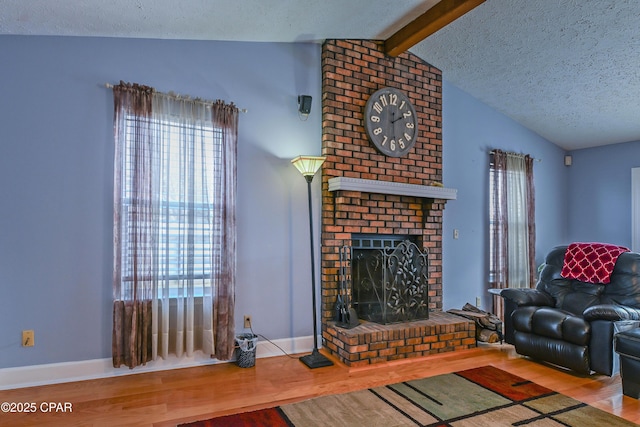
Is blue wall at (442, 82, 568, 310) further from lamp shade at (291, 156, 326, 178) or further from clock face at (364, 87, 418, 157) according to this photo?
lamp shade at (291, 156, 326, 178)

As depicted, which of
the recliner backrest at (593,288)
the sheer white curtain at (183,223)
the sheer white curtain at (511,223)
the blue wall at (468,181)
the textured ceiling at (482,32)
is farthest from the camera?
the sheer white curtain at (511,223)

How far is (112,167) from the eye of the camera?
10.2 feet

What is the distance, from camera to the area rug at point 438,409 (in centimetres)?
238

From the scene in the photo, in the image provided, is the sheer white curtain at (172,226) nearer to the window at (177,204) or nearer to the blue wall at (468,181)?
the window at (177,204)

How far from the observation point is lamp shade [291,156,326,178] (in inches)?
135

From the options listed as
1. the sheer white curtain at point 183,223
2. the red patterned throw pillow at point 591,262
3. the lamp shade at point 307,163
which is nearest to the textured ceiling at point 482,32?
the sheer white curtain at point 183,223

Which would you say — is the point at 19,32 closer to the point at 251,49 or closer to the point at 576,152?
the point at 251,49

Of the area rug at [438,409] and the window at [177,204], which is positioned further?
the window at [177,204]

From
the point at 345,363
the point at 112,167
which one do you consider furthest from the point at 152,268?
the point at 345,363

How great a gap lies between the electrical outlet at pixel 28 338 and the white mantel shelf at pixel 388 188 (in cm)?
259

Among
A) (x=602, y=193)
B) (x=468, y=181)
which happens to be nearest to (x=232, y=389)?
(x=468, y=181)

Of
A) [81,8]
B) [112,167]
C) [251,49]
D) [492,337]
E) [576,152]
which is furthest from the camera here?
[576,152]

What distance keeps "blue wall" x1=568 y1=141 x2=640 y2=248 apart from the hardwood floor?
296 cm

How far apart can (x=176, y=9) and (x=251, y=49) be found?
3.00 feet
